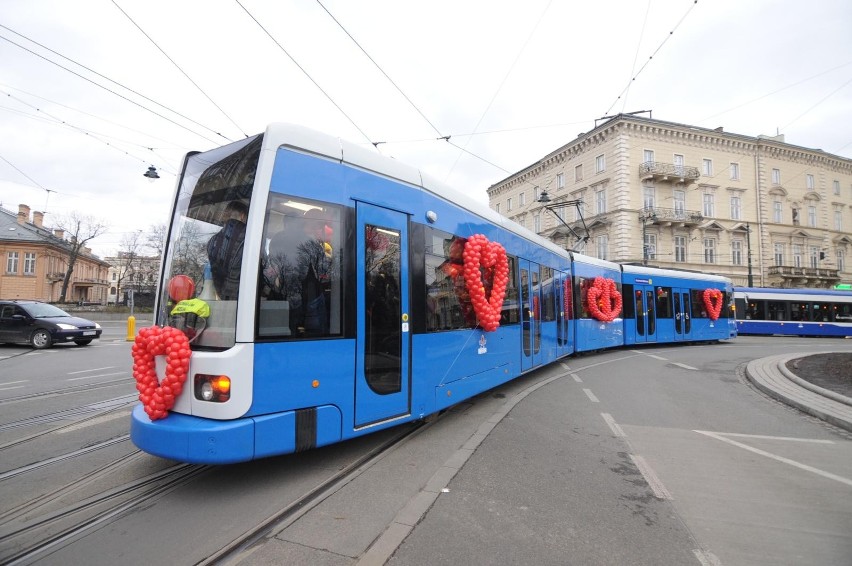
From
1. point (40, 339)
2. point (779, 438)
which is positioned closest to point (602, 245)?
point (779, 438)

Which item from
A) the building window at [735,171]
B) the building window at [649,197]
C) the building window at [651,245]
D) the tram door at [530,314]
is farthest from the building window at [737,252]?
the tram door at [530,314]

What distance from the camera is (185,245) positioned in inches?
175

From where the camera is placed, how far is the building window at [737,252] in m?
40.6

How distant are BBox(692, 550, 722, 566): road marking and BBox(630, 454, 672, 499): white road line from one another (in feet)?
3.08

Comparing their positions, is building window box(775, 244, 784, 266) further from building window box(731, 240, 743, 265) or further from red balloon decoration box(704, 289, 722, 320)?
red balloon decoration box(704, 289, 722, 320)

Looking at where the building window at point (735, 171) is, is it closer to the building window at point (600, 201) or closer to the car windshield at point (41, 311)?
the building window at point (600, 201)

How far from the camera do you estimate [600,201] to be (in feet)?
129

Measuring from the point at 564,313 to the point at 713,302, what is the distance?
41.0 ft

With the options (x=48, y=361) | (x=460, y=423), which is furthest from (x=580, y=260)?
(x=48, y=361)

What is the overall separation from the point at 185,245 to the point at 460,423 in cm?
420

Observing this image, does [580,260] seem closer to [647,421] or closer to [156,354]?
[647,421]

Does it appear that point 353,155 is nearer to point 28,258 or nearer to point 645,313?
point 645,313

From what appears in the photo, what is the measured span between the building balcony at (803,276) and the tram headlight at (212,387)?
51.5 metres

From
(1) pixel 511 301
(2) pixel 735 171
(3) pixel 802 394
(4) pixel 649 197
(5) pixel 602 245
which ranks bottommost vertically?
(3) pixel 802 394
